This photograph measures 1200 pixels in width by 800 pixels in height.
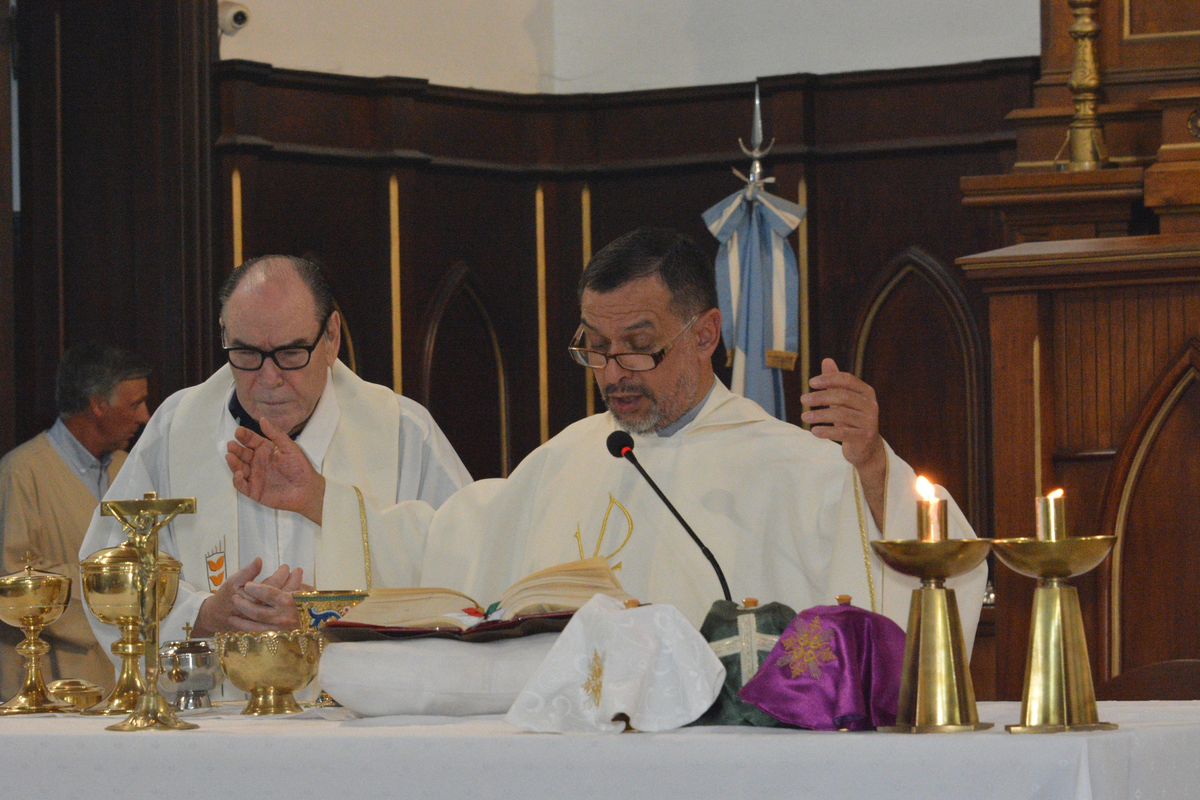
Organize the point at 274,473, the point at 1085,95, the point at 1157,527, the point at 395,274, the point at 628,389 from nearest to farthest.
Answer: the point at 274,473, the point at 628,389, the point at 1157,527, the point at 1085,95, the point at 395,274

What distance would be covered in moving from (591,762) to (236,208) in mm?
5590

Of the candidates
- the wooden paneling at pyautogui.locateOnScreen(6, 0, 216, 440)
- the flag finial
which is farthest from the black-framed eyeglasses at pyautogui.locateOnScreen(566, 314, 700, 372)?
the flag finial

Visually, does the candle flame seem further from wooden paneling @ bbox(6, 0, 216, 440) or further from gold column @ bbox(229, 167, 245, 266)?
gold column @ bbox(229, 167, 245, 266)

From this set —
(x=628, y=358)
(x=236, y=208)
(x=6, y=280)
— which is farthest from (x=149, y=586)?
(x=236, y=208)

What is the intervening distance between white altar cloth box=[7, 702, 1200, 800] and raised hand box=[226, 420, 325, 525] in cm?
99

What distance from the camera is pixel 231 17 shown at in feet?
25.2

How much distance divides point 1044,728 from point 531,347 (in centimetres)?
637

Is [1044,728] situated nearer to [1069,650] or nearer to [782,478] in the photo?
[1069,650]

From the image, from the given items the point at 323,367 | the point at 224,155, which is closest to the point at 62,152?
the point at 224,155

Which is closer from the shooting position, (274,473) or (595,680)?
(595,680)

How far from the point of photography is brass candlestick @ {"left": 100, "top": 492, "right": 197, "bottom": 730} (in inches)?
101

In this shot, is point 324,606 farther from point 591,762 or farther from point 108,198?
point 108,198

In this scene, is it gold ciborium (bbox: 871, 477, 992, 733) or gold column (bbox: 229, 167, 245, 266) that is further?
gold column (bbox: 229, 167, 245, 266)

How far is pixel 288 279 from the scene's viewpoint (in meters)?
3.96
